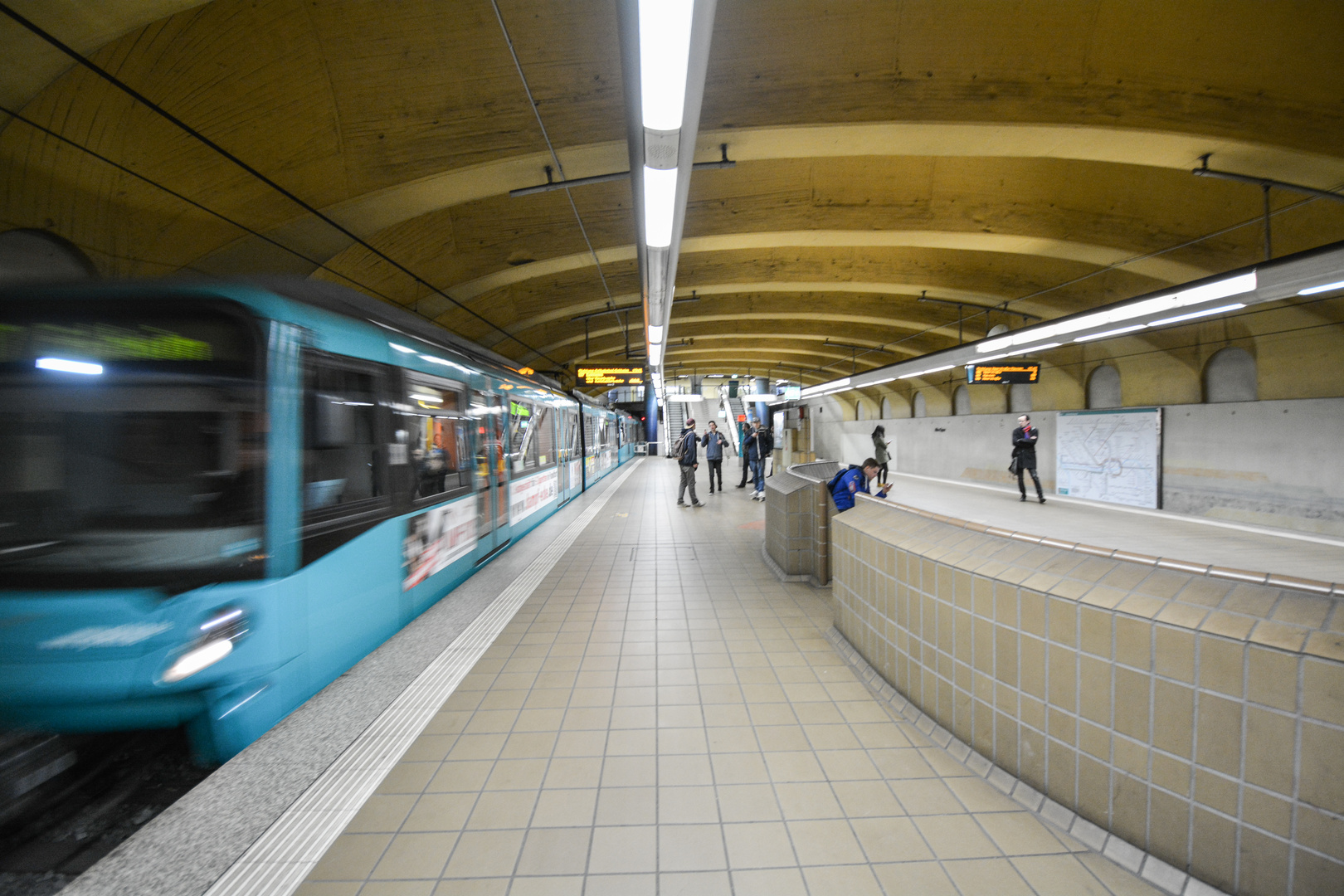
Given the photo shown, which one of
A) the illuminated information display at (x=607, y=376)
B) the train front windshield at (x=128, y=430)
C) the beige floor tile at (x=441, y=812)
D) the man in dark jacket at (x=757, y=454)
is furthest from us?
the illuminated information display at (x=607, y=376)

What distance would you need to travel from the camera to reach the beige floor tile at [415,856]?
77.6 inches

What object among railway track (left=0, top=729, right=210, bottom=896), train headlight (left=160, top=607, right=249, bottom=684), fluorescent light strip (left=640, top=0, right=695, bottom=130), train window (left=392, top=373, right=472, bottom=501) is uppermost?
fluorescent light strip (left=640, top=0, right=695, bottom=130)

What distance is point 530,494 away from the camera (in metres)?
8.80

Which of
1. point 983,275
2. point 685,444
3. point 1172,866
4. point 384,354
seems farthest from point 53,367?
point 983,275

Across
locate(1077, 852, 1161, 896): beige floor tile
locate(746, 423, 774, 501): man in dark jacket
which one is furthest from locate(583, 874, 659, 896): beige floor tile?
locate(746, 423, 774, 501): man in dark jacket

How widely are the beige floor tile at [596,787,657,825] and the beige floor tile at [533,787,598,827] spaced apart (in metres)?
0.04

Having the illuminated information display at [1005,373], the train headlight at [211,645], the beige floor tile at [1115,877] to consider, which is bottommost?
the beige floor tile at [1115,877]

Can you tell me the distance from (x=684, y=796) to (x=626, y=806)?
27 centimetres

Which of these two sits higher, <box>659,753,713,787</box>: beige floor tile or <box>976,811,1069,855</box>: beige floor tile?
<box>976,811,1069,855</box>: beige floor tile

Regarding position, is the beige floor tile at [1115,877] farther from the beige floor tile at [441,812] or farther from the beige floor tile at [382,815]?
the beige floor tile at [382,815]

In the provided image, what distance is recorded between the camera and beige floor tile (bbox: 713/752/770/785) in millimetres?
2490

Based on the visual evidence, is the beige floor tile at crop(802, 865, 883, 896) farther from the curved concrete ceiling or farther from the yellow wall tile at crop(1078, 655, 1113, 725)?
the curved concrete ceiling

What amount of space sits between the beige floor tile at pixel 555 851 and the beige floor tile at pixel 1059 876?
67.1 inches

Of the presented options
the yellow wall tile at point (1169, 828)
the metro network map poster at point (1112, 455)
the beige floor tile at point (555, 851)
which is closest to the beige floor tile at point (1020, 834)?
the yellow wall tile at point (1169, 828)
